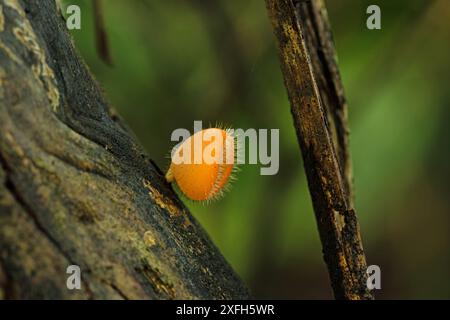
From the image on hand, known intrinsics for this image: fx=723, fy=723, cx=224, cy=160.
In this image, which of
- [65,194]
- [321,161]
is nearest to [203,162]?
[321,161]

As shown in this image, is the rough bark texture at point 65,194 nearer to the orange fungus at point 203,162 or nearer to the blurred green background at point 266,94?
the orange fungus at point 203,162

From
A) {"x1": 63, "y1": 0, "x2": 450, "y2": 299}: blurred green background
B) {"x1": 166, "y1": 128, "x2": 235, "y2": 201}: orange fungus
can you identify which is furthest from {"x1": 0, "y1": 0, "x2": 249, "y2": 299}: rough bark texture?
{"x1": 63, "y1": 0, "x2": 450, "y2": 299}: blurred green background

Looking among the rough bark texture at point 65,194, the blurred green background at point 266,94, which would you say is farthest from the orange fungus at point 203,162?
the blurred green background at point 266,94

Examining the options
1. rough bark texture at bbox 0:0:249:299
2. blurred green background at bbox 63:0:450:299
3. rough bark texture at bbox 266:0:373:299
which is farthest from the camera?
blurred green background at bbox 63:0:450:299

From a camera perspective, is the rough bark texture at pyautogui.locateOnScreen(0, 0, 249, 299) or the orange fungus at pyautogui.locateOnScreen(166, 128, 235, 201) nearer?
the rough bark texture at pyautogui.locateOnScreen(0, 0, 249, 299)

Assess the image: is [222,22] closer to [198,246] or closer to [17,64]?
[198,246]

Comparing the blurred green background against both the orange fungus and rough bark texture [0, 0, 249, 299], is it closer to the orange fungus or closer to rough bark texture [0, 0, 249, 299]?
the orange fungus
